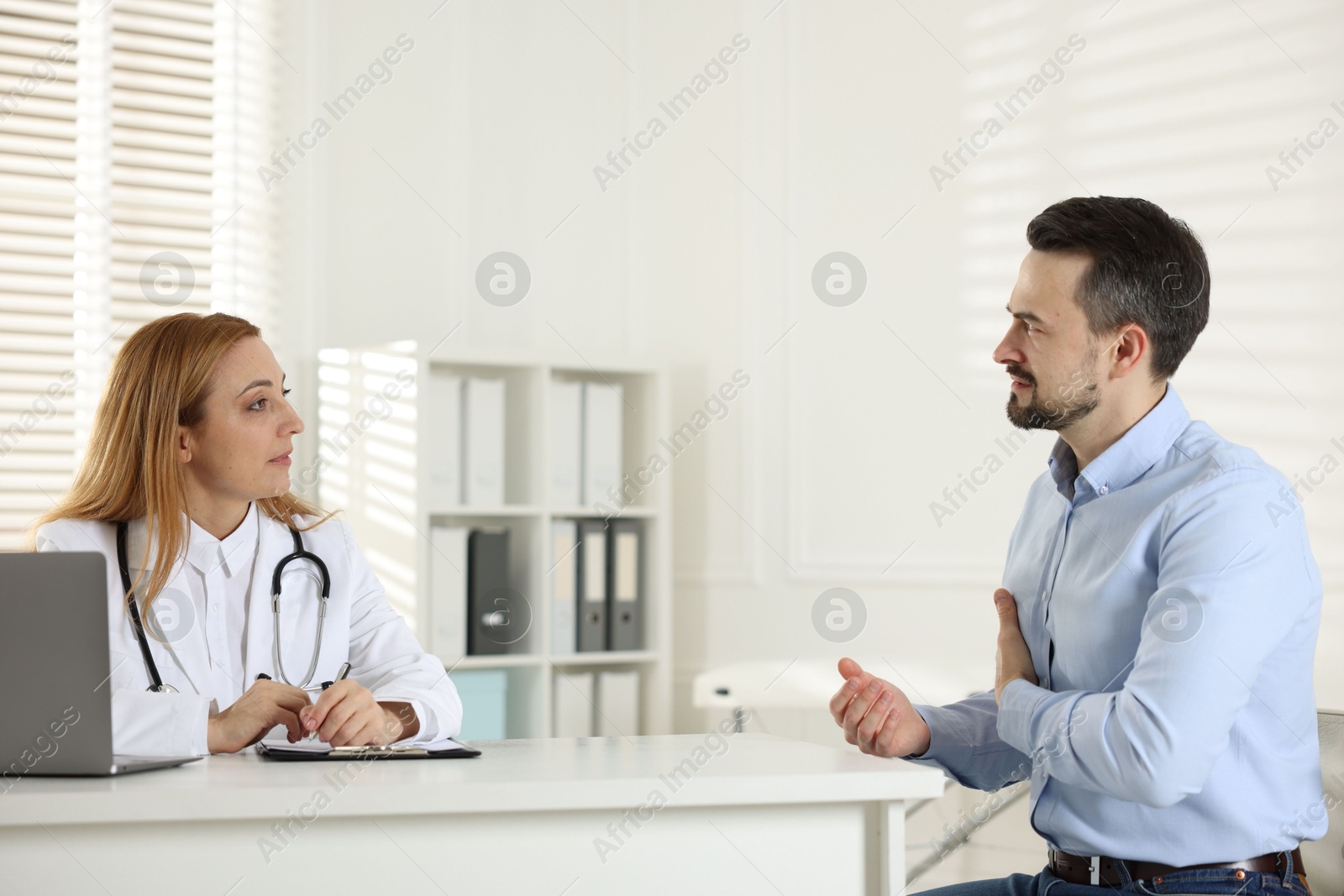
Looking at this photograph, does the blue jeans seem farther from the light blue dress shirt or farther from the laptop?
the laptop

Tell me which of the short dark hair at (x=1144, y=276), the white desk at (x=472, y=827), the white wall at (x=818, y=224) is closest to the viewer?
the white desk at (x=472, y=827)

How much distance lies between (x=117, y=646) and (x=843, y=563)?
8.29 feet

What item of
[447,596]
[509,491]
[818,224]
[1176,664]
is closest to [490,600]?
[447,596]

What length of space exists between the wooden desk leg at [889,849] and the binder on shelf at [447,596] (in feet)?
7.81

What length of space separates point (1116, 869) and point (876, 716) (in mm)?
357

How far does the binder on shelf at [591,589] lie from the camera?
12.7 feet

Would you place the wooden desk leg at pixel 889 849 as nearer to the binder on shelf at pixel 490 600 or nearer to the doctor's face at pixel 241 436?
the doctor's face at pixel 241 436

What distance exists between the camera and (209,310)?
3787 millimetres

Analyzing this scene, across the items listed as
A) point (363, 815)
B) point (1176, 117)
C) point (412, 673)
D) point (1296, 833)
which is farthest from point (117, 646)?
point (1176, 117)

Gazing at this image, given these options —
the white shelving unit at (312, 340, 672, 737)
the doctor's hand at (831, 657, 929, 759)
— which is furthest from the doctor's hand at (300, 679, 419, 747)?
the white shelving unit at (312, 340, 672, 737)

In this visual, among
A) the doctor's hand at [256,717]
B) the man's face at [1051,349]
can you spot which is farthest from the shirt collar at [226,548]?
the man's face at [1051,349]

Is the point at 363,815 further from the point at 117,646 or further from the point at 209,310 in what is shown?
the point at 209,310

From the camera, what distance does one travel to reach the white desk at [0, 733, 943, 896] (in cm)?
124

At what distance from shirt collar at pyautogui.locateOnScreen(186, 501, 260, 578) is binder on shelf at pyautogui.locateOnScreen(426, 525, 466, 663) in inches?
64.3
